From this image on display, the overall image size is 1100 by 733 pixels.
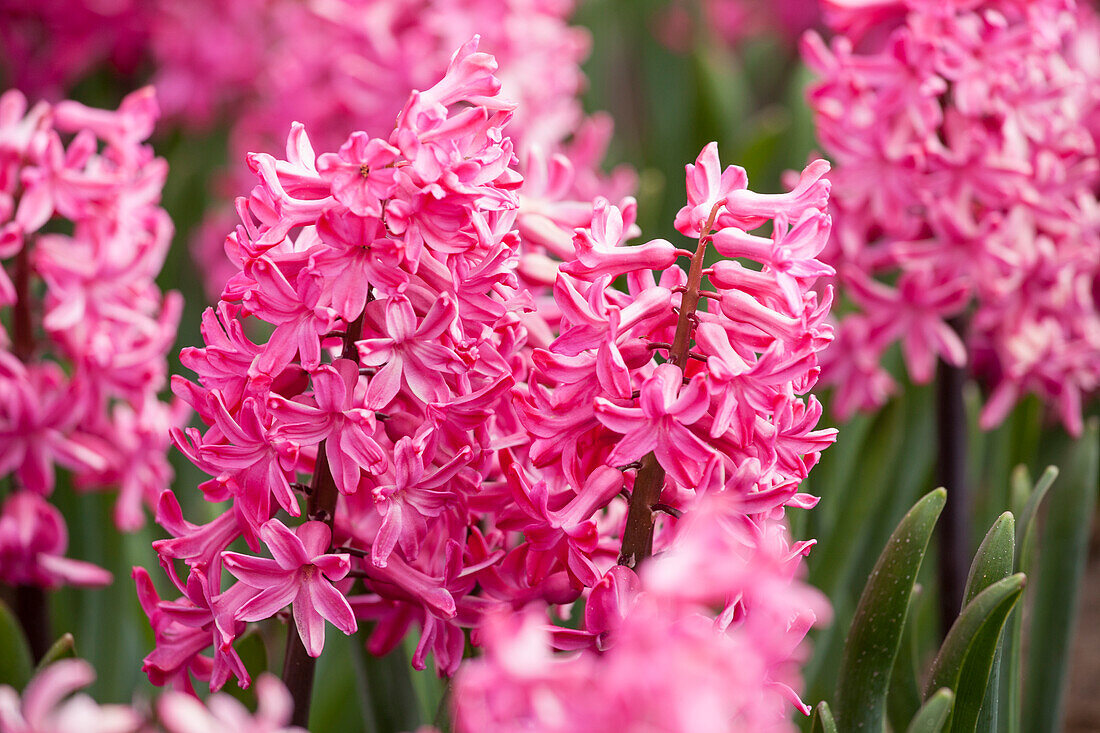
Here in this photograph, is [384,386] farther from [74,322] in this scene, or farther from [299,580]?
[74,322]

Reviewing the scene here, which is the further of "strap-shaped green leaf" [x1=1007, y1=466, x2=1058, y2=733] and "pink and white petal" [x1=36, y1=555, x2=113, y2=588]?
"pink and white petal" [x1=36, y1=555, x2=113, y2=588]

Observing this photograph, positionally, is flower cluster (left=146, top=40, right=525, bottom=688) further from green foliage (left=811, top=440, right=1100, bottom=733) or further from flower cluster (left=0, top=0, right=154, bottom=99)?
flower cluster (left=0, top=0, right=154, bottom=99)

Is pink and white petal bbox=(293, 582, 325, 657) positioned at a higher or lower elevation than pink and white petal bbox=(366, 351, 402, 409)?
lower

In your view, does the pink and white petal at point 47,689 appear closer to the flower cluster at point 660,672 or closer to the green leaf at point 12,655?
the flower cluster at point 660,672

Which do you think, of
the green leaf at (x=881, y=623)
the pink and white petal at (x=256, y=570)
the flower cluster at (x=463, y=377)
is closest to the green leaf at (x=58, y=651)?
the flower cluster at (x=463, y=377)

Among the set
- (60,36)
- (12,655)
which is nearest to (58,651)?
(12,655)

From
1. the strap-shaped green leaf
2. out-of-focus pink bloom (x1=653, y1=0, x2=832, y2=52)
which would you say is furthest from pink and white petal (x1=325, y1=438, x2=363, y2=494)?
out-of-focus pink bloom (x1=653, y1=0, x2=832, y2=52)
